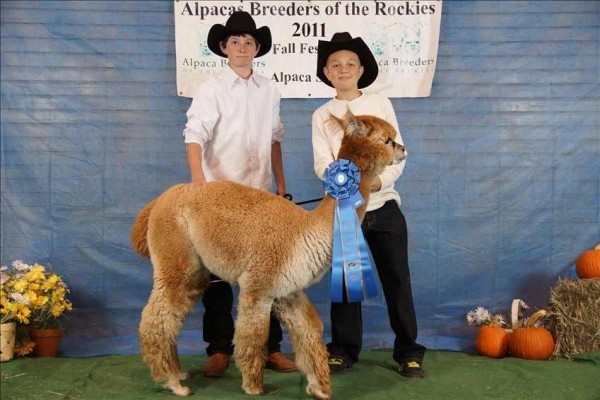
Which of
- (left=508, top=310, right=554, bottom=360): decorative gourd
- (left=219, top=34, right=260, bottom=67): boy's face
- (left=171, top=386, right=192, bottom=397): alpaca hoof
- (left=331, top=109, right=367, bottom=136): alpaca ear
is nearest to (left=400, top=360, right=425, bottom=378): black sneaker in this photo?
(left=508, top=310, right=554, bottom=360): decorative gourd

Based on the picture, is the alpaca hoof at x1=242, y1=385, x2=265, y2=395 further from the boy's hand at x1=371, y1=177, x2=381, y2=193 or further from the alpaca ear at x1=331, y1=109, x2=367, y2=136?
the alpaca ear at x1=331, y1=109, x2=367, y2=136

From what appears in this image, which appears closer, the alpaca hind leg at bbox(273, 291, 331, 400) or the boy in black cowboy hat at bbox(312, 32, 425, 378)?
the alpaca hind leg at bbox(273, 291, 331, 400)

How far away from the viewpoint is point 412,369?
4148mm

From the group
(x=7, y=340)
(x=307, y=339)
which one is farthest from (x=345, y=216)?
(x=7, y=340)

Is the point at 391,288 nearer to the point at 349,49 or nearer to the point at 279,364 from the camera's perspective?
the point at 279,364

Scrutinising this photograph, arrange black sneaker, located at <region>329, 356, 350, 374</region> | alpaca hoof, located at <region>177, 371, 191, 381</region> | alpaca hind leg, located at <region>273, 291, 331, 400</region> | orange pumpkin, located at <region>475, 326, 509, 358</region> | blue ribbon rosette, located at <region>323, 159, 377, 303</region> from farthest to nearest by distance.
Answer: orange pumpkin, located at <region>475, 326, 509, 358</region> < black sneaker, located at <region>329, 356, 350, 374</region> < alpaca hoof, located at <region>177, 371, 191, 381</region> < alpaca hind leg, located at <region>273, 291, 331, 400</region> < blue ribbon rosette, located at <region>323, 159, 377, 303</region>

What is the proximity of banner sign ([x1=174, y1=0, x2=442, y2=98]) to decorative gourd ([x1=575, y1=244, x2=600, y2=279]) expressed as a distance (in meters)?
1.72

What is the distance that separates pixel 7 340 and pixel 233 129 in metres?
2.10

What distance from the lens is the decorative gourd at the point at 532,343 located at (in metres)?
4.69

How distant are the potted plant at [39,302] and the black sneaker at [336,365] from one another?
1950 millimetres

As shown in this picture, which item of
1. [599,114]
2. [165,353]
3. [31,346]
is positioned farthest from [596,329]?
[31,346]

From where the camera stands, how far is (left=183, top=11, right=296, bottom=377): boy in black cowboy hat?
4105 millimetres

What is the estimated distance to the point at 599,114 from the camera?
206 inches

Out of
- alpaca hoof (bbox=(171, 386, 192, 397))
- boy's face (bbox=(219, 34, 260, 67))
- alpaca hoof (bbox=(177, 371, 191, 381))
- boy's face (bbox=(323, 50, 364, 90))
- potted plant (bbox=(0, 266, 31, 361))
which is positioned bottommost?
alpaca hoof (bbox=(177, 371, 191, 381))
